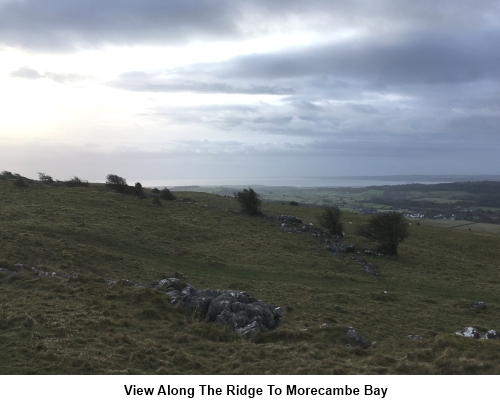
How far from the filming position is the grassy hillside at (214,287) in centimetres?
933

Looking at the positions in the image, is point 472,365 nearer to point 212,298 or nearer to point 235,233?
point 212,298

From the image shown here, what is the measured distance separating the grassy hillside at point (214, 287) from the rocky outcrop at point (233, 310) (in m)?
0.51

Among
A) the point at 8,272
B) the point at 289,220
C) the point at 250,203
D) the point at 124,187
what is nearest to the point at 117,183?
the point at 124,187

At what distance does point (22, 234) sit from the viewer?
2339 cm

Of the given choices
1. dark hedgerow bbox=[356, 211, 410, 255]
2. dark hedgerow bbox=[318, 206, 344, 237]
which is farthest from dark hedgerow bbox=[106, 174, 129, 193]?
dark hedgerow bbox=[356, 211, 410, 255]

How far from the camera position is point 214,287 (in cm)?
1972

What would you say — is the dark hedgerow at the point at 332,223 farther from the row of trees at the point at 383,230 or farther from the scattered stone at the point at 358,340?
the scattered stone at the point at 358,340

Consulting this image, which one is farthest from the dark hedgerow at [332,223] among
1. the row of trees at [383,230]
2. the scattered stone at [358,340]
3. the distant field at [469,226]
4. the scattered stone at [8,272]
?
the distant field at [469,226]

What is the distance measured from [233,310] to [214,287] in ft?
21.8

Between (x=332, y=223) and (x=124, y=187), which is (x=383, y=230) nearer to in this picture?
(x=332, y=223)

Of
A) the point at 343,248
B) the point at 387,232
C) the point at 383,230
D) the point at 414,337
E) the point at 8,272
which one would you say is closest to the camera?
the point at 414,337

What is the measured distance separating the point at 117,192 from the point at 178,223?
20573 mm

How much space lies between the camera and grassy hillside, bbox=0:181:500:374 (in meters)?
9.33

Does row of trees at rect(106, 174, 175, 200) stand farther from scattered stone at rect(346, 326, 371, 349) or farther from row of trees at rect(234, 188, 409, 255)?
scattered stone at rect(346, 326, 371, 349)
